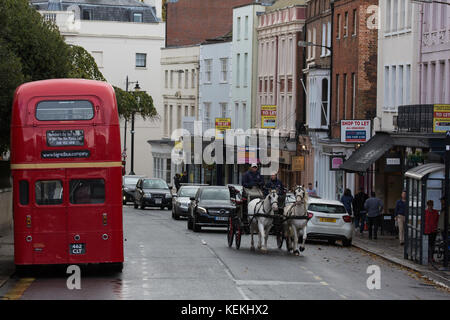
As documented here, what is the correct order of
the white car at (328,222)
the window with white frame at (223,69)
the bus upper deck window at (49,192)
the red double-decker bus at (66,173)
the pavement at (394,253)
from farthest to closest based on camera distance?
1. the window with white frame at (223,69)
2. the white car at (328,222)
3. the pavement at (394,253)
4. the bus upper deck window at (49,192)
5. the red double-decker bus at (66,173)

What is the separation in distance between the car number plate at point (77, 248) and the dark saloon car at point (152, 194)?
38.4 meters

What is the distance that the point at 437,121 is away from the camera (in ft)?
97.0

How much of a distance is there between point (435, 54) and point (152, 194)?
21777 mm

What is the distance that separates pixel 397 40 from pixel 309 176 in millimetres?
17871

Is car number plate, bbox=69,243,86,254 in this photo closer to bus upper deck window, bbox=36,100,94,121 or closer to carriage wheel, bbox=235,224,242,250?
bus upper deck window, bbox=36,100,94,121

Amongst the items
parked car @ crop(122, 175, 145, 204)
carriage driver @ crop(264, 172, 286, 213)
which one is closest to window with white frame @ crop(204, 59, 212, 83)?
parked car @ crop(122, 175, 145, 204)

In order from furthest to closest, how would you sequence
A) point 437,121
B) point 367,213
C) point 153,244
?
point 367,213 → point 153,244 → point 437,121

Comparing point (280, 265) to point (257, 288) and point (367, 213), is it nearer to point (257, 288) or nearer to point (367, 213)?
point (257, 288)

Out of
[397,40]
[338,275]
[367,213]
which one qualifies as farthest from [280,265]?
[397,40]

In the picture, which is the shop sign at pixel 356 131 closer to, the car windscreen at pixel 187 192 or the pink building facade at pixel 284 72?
the car windscreen at pixel 187 192

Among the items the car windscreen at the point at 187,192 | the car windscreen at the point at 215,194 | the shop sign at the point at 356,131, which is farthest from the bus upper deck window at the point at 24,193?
the shop sign at the point at 356,131

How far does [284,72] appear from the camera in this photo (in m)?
72.6

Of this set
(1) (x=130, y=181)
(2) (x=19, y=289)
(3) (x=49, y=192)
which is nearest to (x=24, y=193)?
(3) (x=49, y=192)

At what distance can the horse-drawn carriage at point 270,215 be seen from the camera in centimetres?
2948
